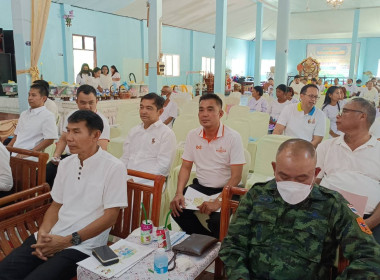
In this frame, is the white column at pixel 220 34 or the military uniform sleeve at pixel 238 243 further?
the white column at pixel 220 34

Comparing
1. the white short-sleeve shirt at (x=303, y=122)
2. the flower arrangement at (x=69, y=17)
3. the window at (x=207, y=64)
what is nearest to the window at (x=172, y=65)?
the window at (x=207, y=64)

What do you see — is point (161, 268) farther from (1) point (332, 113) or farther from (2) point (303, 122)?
(1) point (332, 113)

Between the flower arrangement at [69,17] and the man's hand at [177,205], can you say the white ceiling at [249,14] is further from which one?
the man's hand at [177,205]

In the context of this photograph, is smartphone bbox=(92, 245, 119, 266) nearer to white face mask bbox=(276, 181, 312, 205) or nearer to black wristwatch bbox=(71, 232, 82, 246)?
black wristwatch bbox=(71, 232, 82, 246)

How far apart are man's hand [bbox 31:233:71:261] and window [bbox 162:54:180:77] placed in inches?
590

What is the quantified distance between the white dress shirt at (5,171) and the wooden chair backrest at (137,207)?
0.99 metres

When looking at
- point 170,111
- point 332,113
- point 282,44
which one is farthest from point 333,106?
point 282,44

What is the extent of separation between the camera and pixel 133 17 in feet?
44.8

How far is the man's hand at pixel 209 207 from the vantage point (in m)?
2.49

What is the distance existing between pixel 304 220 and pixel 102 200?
3.74 feet

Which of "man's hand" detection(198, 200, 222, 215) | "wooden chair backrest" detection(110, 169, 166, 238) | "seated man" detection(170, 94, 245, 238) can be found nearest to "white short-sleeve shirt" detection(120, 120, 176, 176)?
"seated man" detection(170, 94, 245, 238)

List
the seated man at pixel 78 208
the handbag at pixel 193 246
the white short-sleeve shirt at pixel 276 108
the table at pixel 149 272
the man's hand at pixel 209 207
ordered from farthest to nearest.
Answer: the white short-sleeve shirt at pixel 276 108 → the man's hand at pixel 209 207 → the seated man at pixel 78 208 → the handbag at pixel 193 246 → the table at pixel 149 272

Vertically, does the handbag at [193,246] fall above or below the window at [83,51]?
below

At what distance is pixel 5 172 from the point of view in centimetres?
260
